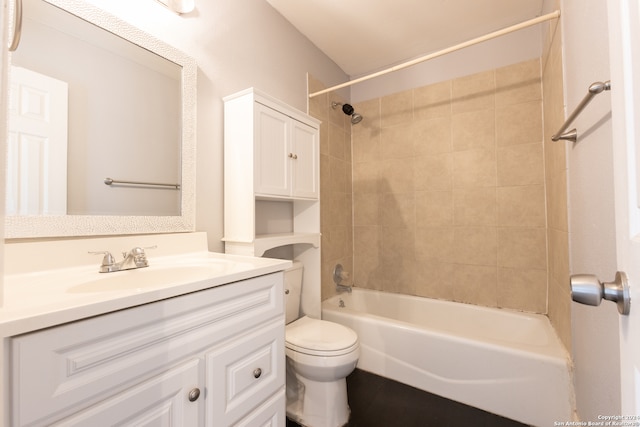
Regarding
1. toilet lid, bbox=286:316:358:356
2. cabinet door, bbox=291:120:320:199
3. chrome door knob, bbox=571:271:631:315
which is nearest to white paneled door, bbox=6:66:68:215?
cabinet door, bbox=291:120:320:199

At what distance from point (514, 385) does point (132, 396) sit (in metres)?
1.67

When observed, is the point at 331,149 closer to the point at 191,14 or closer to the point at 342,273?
the point at 342,273

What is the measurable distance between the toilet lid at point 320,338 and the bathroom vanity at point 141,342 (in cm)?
32

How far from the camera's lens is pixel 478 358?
4.70 ft

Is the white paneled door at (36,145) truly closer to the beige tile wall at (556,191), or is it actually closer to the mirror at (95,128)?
the mirror at (95,128)

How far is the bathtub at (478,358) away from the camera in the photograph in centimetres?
129

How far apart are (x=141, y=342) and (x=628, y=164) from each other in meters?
1.00

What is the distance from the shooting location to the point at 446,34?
201 centimetres

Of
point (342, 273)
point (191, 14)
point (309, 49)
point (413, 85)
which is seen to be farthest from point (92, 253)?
point (413, 85)

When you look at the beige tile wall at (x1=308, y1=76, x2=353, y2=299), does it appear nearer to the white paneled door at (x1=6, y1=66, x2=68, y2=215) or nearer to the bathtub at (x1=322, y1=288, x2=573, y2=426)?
the bathtub at (x1=322, y1=288, x2=573, y2=426)

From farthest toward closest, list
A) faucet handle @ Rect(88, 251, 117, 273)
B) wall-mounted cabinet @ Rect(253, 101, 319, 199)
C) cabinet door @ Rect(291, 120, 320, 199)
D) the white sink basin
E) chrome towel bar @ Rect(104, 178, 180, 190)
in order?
cabinet door @ Rect(291, 120, 320, 199) < wall-mounted cabinet @ Rect(253, 101, 319, 199) < chrome towel bar @ Rect(104, 178, 180, 190) < faucet handle @ Rect(88, 251, 117, 273) < the white sink basin

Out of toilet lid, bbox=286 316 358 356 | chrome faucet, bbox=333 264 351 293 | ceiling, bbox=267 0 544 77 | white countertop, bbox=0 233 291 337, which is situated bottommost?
toilet lid, bbox=286 316 358 356

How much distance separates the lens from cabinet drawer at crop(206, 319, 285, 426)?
2.57 feet

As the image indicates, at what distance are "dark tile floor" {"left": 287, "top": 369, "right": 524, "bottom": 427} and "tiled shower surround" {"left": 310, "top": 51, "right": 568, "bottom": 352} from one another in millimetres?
750
